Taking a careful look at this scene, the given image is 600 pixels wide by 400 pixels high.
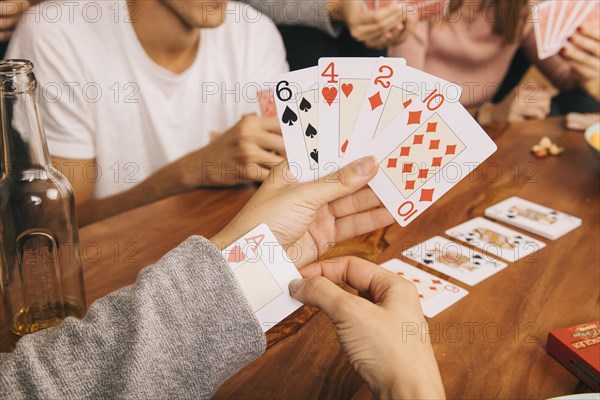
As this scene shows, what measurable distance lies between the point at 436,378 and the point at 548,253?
698 mm

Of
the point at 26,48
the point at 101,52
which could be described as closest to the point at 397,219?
the point at 101,52

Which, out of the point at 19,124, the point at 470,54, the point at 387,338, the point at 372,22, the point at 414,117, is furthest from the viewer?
the point at 470,54

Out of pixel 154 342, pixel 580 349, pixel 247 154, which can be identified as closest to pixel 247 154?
pixel 247 154

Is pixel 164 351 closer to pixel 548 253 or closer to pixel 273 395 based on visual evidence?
pixel 273 395

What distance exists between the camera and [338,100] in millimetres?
1297

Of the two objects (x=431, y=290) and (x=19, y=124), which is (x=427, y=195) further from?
(x=19, y=124)

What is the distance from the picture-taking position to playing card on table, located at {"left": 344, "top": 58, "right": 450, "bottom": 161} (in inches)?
48.8

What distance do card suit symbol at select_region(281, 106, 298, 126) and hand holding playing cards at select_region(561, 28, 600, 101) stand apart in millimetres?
1530

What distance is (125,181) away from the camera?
2246mm

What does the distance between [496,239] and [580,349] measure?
49 centimetres

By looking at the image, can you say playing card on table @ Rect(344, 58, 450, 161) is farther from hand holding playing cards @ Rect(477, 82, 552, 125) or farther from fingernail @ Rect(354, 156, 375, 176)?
hand holding playing cards @ Rect(477, 82, 552, 125)

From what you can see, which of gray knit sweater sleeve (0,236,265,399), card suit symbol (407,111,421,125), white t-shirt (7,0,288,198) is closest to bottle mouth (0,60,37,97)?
gray knit sweater sleeve (0,236,265,399)

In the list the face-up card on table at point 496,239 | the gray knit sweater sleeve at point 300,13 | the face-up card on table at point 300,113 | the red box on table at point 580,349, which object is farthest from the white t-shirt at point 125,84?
the red box on table at point 580,349

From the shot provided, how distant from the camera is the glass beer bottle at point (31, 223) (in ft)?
3.30
